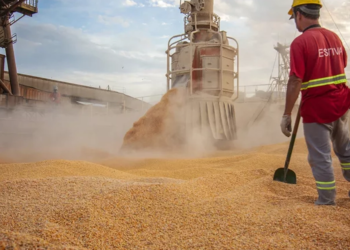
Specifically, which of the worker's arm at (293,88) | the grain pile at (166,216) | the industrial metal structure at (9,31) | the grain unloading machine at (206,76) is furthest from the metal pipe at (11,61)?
the worker's arm at (293,88)

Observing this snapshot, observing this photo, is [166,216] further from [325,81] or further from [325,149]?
A: [325,81]

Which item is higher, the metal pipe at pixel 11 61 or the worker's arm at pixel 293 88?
the metal pipe at pixel 11 61

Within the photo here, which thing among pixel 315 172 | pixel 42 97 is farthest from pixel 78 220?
pixel 42 97

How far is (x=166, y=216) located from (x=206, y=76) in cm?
785

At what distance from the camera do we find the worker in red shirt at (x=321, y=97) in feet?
8.73

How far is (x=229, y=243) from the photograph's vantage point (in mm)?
1851

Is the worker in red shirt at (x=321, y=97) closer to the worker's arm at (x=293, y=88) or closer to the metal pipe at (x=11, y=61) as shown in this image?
the worker's arm at (x=293, y=88)

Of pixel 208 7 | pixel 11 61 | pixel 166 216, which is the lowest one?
pixel 166 216

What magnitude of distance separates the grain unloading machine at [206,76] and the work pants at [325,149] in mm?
6533

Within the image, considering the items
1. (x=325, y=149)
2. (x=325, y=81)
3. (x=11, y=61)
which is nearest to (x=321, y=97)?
(x=325, y=81)

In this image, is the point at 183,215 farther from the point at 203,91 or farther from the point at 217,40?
the point at 217,40

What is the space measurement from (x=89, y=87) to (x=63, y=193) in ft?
78.4

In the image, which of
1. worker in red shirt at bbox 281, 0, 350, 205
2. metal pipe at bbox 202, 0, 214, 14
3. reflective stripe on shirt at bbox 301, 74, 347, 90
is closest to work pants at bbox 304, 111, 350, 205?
worker in red shirt at bbox 281, 0, 350, 205

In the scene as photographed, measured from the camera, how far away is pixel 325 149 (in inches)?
105
